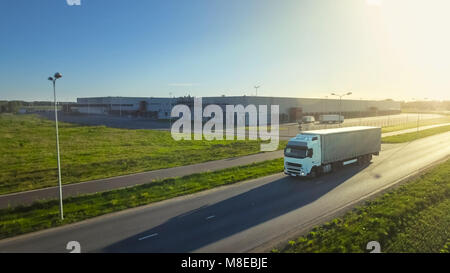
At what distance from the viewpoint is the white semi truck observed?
18688mm

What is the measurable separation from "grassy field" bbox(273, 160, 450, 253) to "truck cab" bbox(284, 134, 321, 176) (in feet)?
16.3

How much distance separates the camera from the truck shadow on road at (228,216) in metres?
10.4

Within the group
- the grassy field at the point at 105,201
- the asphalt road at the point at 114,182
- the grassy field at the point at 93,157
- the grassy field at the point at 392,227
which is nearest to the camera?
the grassy field at the point at 392,227

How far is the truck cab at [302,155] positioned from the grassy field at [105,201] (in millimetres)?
2551

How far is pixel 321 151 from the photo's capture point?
1936cm

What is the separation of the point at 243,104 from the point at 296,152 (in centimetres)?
4642

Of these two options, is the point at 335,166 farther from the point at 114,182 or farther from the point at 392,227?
the point at 114,182

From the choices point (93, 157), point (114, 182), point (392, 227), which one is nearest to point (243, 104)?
point (93, 157)

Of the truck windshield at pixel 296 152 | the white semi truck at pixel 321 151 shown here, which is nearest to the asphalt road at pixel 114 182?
the truck windshield at pixel 296 152

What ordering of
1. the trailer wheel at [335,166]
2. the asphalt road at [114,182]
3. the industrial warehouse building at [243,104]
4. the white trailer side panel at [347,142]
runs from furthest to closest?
the industrial warehouse building at [243,104], the trailer wheel at [335,166], the white trailer side panel at [347,142], the asphalt road at [114,182]

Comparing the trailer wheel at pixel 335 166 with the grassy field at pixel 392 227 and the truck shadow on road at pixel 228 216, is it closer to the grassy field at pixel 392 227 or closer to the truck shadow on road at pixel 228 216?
the truck shadow on road at pixel 228 216

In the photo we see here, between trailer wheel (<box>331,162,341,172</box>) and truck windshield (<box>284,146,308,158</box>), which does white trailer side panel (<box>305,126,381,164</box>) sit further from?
truck windshield (<box>284,146,308,158</box>)

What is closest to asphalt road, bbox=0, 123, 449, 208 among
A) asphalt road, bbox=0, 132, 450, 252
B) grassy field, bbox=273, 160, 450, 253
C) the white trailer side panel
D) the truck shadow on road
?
asphalt road, bbox=0, 132, 450, 252
